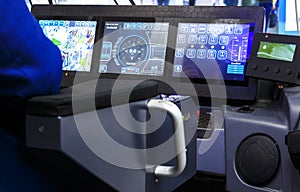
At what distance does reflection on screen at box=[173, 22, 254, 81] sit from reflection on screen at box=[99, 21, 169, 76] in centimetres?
8

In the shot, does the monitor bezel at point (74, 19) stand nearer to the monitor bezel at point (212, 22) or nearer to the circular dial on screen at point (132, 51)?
the circular dial on screen at point (132, 51)

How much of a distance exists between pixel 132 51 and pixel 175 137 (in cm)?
93

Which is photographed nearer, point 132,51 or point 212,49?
point 212,49

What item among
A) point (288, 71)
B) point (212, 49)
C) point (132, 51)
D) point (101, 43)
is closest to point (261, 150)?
point (288, 71)

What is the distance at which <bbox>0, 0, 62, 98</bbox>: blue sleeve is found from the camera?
771 mm

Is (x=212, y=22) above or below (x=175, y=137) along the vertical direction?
above

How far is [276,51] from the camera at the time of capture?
156 centimetres

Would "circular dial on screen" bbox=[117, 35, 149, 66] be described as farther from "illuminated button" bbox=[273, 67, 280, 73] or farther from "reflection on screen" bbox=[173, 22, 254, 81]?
"illuminated button" bbox=[273, 67, 280, 73]

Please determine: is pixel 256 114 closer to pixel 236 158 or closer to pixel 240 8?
pixel 236 158

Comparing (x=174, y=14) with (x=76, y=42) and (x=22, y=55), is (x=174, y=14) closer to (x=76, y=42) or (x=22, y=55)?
(x=76, y=42)

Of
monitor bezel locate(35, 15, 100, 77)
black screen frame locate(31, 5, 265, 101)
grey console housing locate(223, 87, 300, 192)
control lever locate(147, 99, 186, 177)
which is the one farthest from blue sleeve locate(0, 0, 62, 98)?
monitor bezel locate(35, 15, 100, 77)

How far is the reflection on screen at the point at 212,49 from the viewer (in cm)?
178

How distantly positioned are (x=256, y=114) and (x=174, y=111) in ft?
1.75

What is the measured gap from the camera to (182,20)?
1.92 meters
